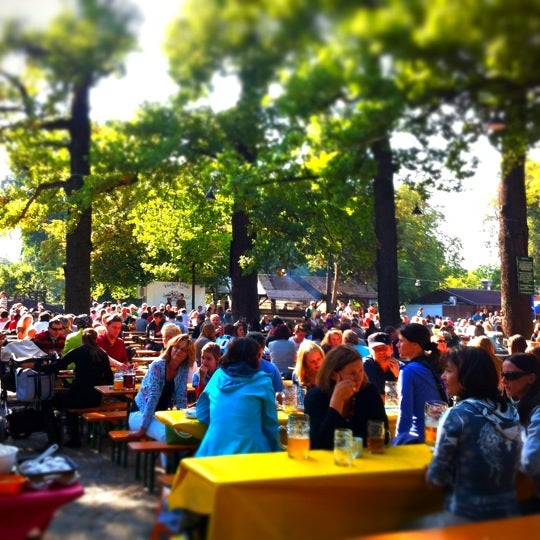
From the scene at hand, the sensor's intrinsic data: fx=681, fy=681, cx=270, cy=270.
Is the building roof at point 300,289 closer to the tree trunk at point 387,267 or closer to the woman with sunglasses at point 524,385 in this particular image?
the tree trunk at point 387,267

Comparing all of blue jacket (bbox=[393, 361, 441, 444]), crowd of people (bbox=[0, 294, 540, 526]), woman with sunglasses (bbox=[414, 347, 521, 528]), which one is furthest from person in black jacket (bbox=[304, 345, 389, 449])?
woman with sunglasses (bbox=[414, 347, 521, 528])

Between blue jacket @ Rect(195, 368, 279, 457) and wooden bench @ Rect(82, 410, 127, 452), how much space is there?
3.36 metres

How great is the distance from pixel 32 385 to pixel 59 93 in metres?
6.24

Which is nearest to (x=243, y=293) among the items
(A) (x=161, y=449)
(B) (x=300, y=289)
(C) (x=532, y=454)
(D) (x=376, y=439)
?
(A) (x=161, y=449)

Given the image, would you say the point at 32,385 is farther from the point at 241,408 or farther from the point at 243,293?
the point at 243,293

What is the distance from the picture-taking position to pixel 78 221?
4445mm

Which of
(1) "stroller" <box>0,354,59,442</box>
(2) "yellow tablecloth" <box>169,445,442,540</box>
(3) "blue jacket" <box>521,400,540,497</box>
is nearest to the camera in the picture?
(2) "yellow tablecloth" <box>169,445,442,540</box>

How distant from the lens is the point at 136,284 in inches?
1372

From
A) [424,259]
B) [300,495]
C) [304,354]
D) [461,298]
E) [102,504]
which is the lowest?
[102,504]

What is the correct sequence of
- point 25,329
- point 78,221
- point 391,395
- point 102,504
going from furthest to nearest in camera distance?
1. point 25,329
2. point 391,395
3. point 102,504
4. point 78,221

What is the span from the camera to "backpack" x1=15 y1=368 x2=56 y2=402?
8.49 metres

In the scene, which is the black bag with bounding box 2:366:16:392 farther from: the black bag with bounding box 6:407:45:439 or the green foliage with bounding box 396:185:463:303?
the green foliage with bounding box 396:185:463:303

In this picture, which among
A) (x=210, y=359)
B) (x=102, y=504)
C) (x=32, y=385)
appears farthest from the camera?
(x=32, y=385)

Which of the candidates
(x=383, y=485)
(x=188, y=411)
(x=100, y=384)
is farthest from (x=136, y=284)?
(x=383, y=485)
